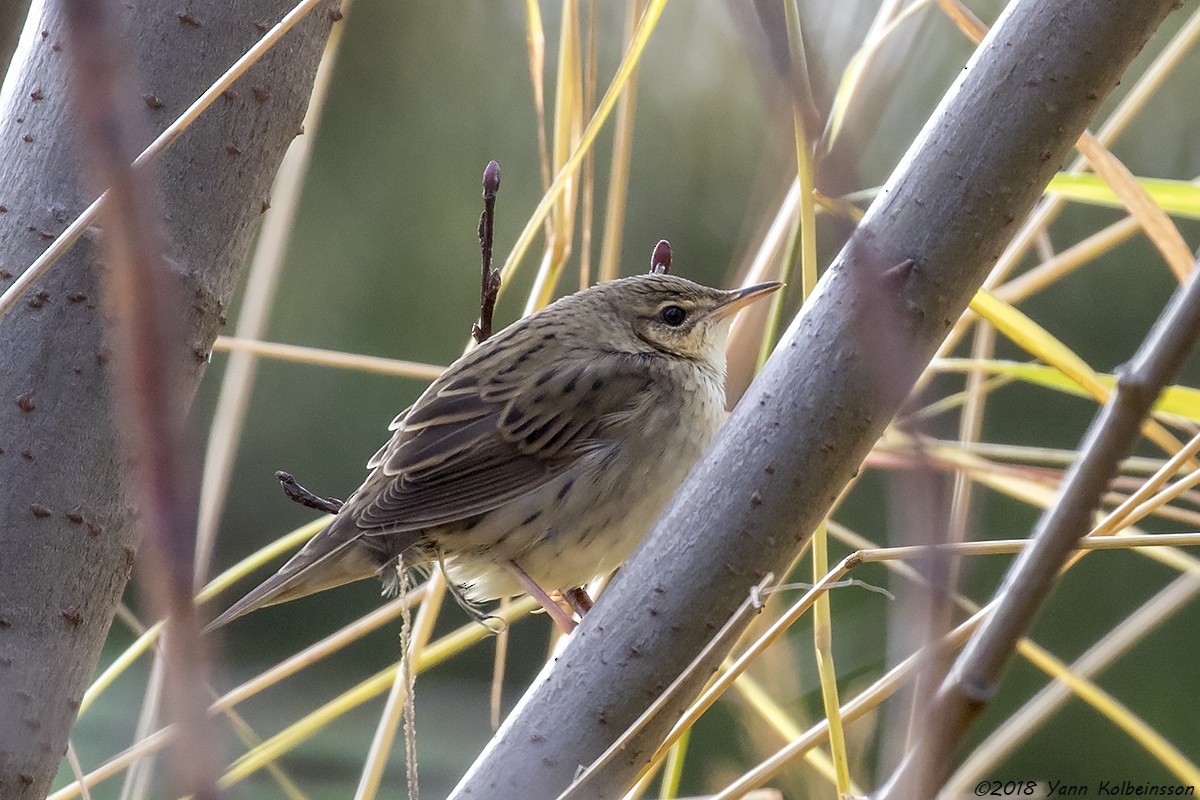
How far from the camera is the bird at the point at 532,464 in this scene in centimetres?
270

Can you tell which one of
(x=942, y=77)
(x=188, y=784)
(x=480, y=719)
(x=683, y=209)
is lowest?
(x=480, y=719)

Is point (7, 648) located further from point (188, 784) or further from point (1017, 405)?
point (1017, 405)

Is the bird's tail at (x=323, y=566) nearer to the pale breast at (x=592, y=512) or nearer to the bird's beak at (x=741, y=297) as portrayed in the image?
the pale breast at (x=592, y=512)

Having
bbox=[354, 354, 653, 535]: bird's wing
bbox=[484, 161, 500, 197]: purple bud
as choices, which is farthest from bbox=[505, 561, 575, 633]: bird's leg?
bbox=[484, 161, 500, 197]: purple bud

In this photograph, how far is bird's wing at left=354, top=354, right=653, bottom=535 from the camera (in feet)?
9.13

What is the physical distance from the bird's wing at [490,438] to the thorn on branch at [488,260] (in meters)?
0.43

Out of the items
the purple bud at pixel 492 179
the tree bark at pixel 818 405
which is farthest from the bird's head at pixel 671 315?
the tree bark at pixel 818 405

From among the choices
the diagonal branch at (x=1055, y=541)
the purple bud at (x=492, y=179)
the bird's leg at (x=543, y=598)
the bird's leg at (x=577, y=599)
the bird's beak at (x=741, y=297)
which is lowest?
the bird's leg at (x=577, y=599)

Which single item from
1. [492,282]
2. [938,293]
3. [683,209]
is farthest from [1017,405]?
[938,293]

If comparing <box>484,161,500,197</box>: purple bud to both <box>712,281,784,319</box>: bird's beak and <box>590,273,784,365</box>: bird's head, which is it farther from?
<box>590,273,784,365</box>: bird's head

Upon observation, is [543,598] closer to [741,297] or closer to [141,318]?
[741,297]

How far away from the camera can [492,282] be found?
2.39 meters

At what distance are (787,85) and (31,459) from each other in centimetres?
145

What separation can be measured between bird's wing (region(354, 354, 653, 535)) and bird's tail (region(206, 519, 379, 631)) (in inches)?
2.2
